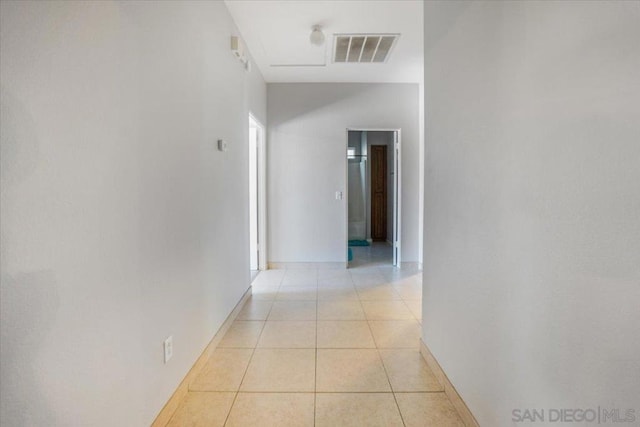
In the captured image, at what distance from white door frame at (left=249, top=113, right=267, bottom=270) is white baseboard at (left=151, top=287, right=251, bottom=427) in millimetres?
1802

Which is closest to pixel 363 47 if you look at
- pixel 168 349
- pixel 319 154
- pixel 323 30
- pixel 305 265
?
pixel 323 30

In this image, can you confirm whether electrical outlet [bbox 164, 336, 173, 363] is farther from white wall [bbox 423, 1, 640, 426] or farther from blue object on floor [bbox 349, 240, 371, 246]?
blue object on floor [bbox 349, 240, 371, 246]

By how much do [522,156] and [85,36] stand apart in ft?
4.82

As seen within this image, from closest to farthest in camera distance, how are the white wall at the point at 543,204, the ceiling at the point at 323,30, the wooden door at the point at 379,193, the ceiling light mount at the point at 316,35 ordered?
the white wall at the point at 543,204 < the ceiling at the point at 323,30 < the ceiling light mount at the point at 316,35 < the wooden door at the point at 379,193

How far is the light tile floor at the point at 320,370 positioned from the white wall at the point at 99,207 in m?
0.30

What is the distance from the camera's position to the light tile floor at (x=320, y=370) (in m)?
1.59

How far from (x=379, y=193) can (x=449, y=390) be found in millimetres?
5691

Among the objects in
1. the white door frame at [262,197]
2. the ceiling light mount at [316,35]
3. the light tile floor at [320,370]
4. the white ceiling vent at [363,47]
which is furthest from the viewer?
the white door frame at [262,197]

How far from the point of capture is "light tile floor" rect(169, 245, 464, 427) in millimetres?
1595

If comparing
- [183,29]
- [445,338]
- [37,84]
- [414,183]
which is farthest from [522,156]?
[414,183]

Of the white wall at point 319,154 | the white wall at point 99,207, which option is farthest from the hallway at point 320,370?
the white wall at point 319,154

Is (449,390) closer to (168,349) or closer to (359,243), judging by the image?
(168,349)

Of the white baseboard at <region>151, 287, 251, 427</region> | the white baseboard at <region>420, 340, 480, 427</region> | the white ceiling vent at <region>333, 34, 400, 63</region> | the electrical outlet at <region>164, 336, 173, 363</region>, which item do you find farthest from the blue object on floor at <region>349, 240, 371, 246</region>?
the electrical outlet at <region>164, 336, 173, 363</region>

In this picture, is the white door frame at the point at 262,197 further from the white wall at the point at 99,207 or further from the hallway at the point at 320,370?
the white wall at the point at 99,207
